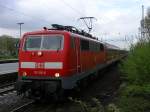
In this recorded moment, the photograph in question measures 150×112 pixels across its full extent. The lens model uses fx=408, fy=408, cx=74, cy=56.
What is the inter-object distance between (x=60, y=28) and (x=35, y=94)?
2872 millimetres

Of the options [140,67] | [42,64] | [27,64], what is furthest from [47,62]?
[140,67]

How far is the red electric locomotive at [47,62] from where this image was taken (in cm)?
1428

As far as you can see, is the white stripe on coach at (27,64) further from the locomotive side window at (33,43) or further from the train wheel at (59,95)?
the train wheel at (59,95)

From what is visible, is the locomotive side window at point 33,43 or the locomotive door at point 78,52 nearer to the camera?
the locomotive side window at point 33,43

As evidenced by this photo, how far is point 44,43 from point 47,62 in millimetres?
886

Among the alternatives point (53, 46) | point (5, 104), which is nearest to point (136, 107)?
point (53, 46)

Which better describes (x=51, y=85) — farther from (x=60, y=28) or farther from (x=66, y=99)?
(x=60, y=28)

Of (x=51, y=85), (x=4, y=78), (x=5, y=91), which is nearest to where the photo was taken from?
(x=51, y=85)

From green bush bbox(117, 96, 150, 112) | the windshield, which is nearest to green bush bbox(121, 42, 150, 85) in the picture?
green bush bbox(117, 96, 150, 112)

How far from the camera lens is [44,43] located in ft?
49.4

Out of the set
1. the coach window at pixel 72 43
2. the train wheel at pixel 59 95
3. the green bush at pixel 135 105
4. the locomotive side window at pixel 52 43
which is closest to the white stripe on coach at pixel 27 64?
the locomotive side window at pixel 52 43

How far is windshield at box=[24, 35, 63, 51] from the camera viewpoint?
48.7ft

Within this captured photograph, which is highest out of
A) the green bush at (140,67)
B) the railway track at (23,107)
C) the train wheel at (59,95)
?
the green bush at (140,67)

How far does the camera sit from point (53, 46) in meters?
14.9
